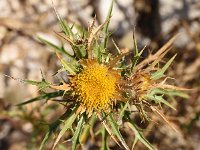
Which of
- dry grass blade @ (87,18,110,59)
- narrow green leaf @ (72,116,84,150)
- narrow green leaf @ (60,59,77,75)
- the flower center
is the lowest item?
narrow green leaf @ (72,116,84,150)

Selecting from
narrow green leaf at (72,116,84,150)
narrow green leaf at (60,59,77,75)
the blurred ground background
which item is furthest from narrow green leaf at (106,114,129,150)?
the blurred ground background

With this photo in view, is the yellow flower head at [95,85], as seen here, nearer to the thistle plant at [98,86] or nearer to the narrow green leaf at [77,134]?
the thistle plant at [98,86]

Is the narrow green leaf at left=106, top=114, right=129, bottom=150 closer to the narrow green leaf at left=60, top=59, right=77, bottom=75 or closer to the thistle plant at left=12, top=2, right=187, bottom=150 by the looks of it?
the thistle plant at left=12, top=2, right=187, bottom=150

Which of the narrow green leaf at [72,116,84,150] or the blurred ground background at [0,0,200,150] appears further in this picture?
the blurred ground background at [0,0,200,150]

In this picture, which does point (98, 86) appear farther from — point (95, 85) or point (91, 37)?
point (91, 37)

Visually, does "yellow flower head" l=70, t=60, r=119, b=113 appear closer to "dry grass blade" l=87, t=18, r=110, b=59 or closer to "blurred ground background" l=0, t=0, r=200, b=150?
"dry grass blade" l=87, t=18, r=110, b=59

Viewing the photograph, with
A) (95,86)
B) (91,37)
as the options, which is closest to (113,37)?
(91,37)

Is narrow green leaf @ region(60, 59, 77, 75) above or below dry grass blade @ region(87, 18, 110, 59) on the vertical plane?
below
